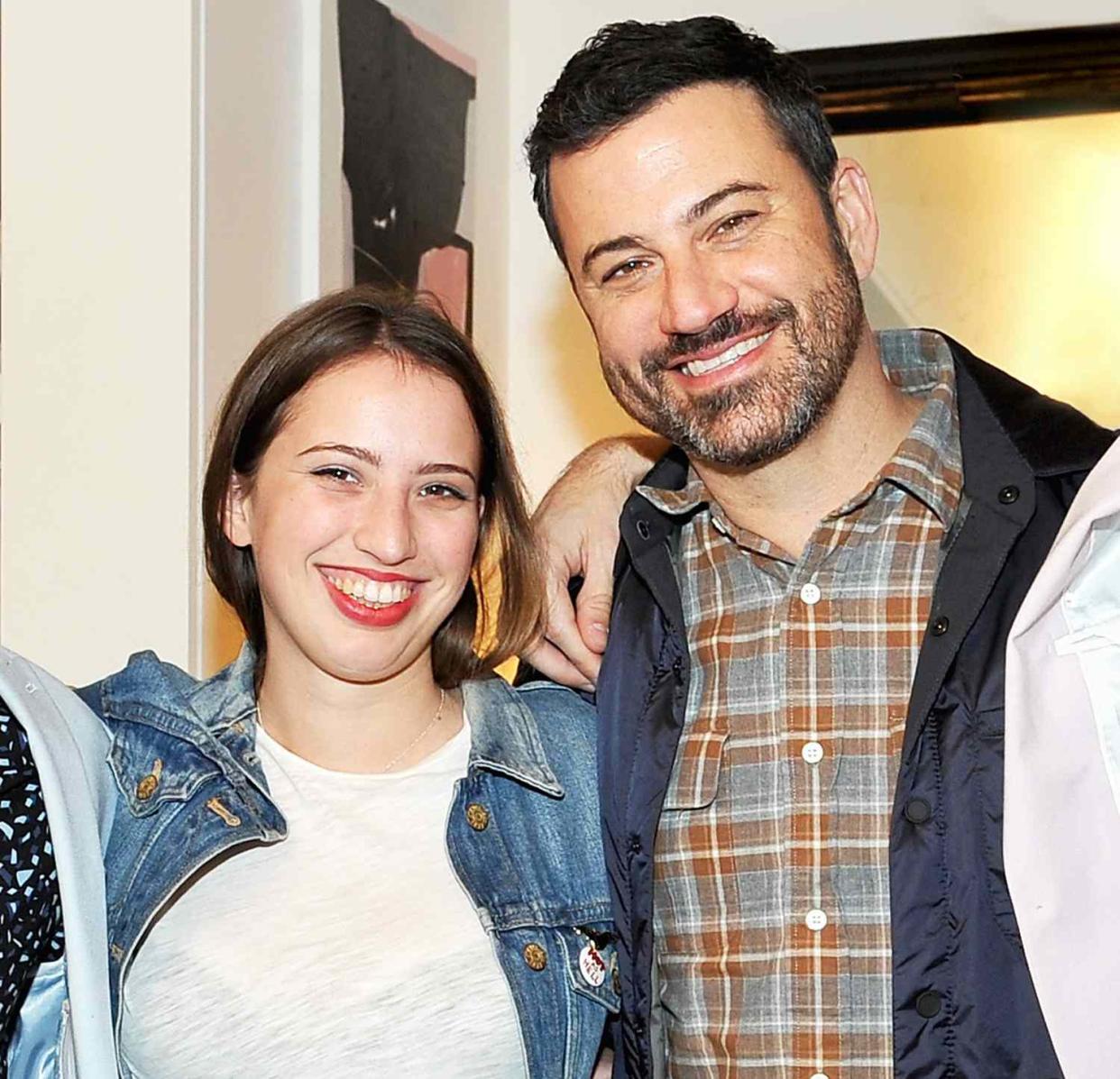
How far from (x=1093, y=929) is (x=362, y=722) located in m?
0.76

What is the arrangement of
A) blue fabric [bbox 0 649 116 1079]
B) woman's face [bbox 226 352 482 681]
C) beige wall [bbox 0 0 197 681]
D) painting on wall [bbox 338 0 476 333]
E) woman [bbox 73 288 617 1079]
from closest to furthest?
blue fabric [bbox 0 649 116 1079] < woman [bbox 73 288 617 1079] < woman's face [bbox 226 352 482 681] < beige wall [bbox 0 0 197 681] < painting on wall [bbox 338 0 476 333]

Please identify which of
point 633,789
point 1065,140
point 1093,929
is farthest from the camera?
point 1065,140

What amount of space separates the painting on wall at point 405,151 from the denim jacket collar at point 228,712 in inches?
36.7

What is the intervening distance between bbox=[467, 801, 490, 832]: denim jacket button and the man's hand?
0.82 ft

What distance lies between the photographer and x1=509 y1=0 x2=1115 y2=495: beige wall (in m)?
3.09

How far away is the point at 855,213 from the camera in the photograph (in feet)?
6.62

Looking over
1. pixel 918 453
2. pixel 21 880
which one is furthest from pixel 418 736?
pixel 918 453

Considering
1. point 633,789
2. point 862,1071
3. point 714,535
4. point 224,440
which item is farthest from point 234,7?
point 862,1071

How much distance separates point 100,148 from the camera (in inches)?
93.0

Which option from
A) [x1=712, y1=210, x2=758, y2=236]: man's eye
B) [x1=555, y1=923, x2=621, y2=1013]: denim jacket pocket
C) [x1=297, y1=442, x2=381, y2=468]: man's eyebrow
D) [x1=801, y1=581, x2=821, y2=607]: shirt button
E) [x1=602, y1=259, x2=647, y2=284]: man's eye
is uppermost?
[x1=712, y1=210, x2=758, y2=236]: man's eye

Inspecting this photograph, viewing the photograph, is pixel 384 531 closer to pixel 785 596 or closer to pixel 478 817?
pixel 478 817

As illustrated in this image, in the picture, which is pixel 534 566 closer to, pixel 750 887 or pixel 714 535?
pixel 714 535

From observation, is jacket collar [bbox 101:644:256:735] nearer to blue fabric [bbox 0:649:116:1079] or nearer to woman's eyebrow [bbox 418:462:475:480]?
blue fabric [bbox 0:649:116:1079]

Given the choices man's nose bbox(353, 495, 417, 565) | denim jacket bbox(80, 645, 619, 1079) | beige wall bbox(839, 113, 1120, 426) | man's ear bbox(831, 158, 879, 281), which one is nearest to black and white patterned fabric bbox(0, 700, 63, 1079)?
denim jacket bbox(80, 645, 619, 1079)
